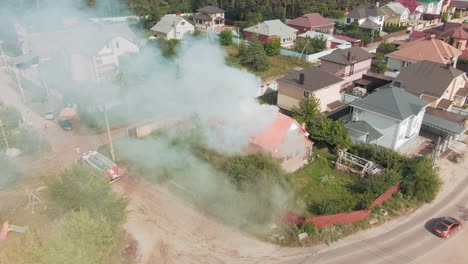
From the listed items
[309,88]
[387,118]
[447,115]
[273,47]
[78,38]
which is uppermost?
[78,38]

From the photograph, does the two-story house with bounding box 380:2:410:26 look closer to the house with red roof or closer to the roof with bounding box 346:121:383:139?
the roof with bounding box 346:121:383:139

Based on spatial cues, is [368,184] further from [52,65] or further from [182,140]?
[52,65]

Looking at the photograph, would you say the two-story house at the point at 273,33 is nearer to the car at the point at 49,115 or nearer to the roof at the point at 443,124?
the roof at the point at 443,124

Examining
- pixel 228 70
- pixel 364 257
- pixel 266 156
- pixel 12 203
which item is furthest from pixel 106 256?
pixel 228 70

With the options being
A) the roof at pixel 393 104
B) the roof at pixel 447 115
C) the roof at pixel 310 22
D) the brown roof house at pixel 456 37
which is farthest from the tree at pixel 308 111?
the roof at pixel 310 22

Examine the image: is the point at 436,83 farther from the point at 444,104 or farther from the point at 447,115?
the point at 447,115

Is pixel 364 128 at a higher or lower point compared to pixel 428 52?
lower

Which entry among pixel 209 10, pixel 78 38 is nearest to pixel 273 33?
pixel 209 10

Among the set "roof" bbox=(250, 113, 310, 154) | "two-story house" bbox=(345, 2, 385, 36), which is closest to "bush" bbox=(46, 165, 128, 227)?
"roof" bbox=(250, 113, 310, 154)
